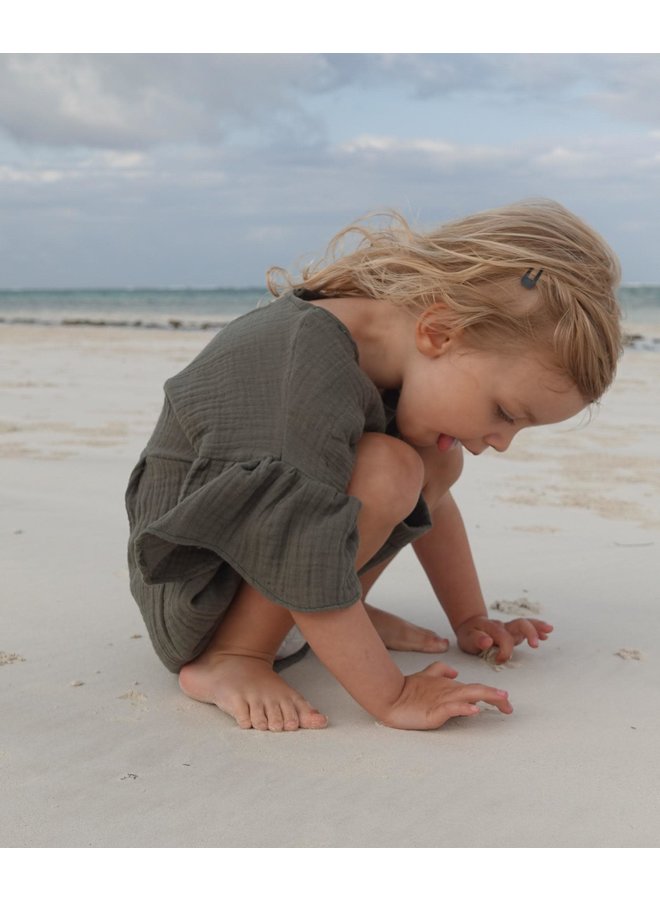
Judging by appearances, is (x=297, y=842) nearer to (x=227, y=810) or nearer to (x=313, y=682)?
(x=227, y=810)

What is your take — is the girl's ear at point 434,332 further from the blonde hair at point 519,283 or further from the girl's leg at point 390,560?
the girl's leg at point 390,560

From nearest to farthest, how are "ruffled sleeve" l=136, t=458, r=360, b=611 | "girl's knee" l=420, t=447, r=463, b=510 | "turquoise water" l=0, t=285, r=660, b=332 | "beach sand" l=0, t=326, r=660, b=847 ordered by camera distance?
1. "beach sand" l=0, t=326, r=660, b=847
2. "ruffled sleeve" l=136, t=458, r=360, b=611
3. "girl's knee" l=420, t=447, r=463, b=510
4. "turquoise water" l=0, t=285, r=660, b=332

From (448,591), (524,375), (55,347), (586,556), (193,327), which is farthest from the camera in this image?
(193,327)

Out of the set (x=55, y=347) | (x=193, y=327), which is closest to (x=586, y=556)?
(x=55, y=347)

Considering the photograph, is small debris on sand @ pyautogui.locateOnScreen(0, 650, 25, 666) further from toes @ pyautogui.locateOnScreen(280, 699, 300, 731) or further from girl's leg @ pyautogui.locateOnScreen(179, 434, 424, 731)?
toes @ pyautogui.locateOnScreen(280, 699, 300, 731)

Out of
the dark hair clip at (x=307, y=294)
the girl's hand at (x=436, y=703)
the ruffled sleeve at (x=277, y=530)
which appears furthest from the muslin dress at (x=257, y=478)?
the girl's hand at (x=436, y=703)

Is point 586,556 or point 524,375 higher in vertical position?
point 524,375

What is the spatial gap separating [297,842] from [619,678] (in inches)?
33.6

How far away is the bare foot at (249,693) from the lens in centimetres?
160

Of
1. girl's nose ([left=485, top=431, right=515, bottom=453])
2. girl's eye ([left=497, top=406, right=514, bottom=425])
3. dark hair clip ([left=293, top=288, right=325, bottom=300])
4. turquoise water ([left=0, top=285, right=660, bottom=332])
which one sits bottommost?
turquoise water ([left=0, top=285, right=660, bottom=332])

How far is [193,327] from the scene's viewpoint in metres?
16.5

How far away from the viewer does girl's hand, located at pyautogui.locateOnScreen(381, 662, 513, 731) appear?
1579 millimetres

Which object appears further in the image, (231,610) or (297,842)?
(231,610)

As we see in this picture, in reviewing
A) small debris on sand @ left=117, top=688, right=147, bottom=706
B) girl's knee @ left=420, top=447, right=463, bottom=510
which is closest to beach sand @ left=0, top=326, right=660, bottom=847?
small debris on sand @ left=117, top=688, right=147, bottom=706
